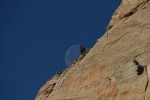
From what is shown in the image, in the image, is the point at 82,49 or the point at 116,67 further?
the point at 82,49

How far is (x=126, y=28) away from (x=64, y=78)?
6.59 metres

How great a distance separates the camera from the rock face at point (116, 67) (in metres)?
22.3

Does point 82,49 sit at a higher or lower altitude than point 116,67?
higher

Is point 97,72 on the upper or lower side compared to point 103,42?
lower

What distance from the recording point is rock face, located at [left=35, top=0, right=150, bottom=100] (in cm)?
2230

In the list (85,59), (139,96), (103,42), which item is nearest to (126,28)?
(103,42)

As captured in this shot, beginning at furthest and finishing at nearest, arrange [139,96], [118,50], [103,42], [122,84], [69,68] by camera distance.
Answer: [69,68] → [103,42] → [118,50] → [122,84] → [139,96]

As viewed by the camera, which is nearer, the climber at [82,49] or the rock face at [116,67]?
the rock face at [116,67]

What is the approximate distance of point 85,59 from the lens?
2827cm

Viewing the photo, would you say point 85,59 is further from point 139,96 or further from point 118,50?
point 139,96

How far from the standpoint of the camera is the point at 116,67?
80.2 ft

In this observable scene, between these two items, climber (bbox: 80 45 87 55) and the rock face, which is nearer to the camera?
the rock face

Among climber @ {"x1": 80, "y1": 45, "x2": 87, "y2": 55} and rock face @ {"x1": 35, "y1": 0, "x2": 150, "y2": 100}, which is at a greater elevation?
climber @ {"x1": 80, "y1": 45, "x2": 87, "y2": 55}

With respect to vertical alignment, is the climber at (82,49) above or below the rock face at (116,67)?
above
